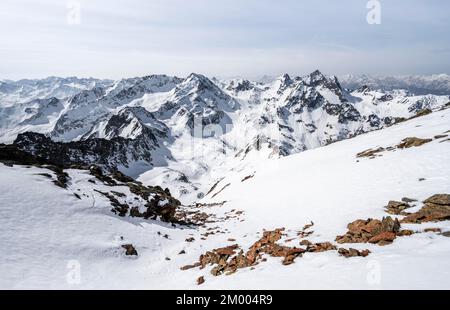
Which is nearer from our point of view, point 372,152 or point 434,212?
point 434,212

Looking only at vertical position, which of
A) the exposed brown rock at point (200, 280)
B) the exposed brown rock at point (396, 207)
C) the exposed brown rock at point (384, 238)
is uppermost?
the exposed brown rock at point (396, 207)

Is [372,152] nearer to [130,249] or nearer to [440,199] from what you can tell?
[440,199]

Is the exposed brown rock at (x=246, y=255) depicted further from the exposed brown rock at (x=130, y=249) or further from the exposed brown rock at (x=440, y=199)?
the exposed brown rock at (x=440, y=199)

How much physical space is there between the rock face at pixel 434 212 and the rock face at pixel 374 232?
51.6 inches

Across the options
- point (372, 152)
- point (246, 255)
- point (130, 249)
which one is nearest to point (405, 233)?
point (246, 255)

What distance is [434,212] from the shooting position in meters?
19.0

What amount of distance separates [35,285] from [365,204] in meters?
22.7

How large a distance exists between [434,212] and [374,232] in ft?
12.2

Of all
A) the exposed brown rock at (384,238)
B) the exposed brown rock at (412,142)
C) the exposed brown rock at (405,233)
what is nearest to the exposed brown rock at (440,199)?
the exposed brown rock at (405,233)

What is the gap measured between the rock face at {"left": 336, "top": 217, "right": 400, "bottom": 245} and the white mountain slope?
608 millimetres

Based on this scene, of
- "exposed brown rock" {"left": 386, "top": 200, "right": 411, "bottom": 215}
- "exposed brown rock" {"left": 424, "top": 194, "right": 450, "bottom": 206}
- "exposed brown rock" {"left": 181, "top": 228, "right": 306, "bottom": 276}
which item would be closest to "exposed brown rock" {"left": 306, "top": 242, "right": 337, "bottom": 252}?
"exposed brown rock" {"left": 181, "top": 228, "right": 306, "bottom": 276}

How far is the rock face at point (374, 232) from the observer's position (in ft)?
58.3
